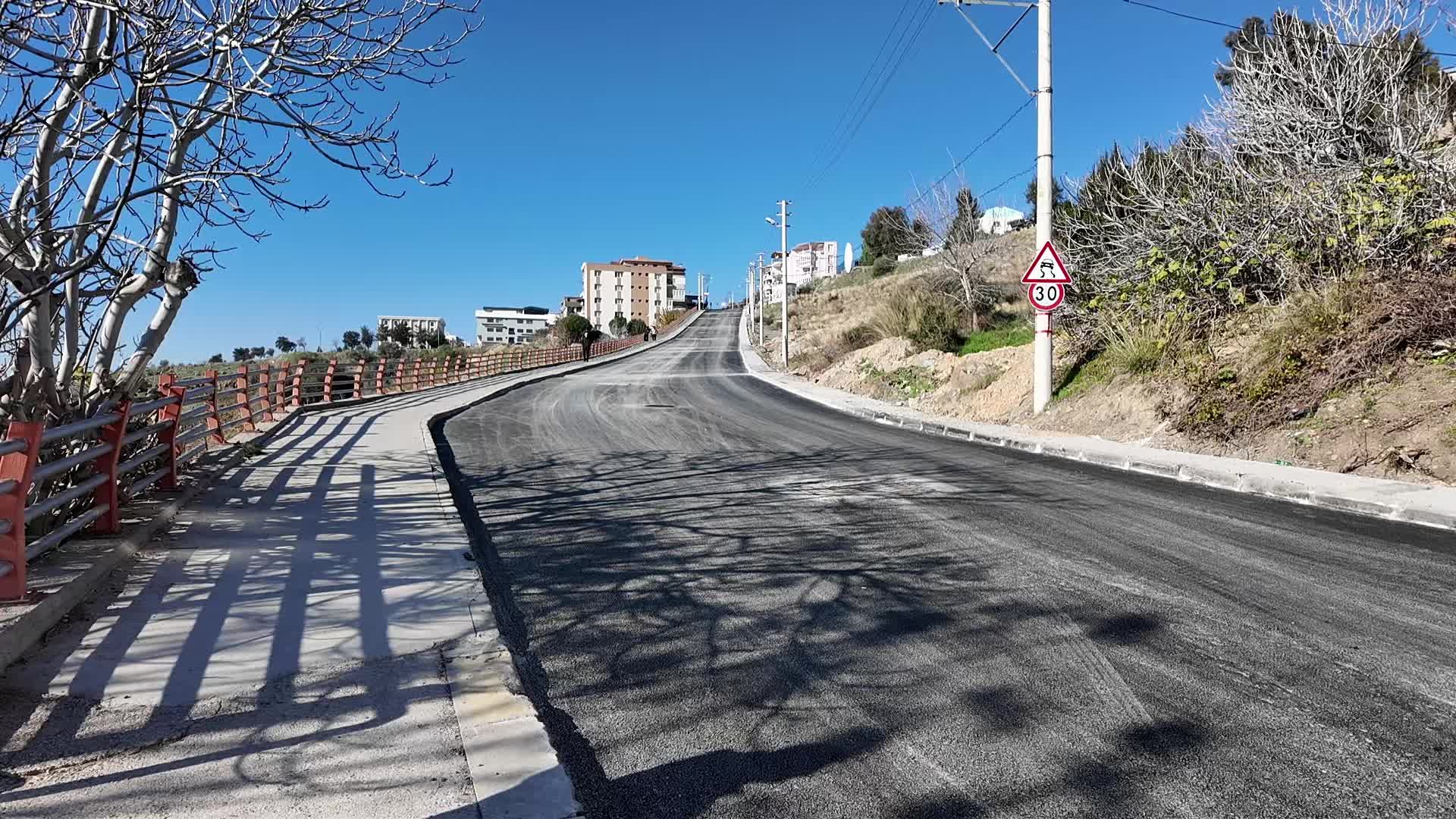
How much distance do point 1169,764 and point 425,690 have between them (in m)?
2.93

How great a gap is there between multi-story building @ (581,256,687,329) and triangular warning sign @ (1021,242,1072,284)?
14790cm

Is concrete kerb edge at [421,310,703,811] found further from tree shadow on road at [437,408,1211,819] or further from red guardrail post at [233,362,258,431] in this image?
red guardrail post at [233,362,258,431]

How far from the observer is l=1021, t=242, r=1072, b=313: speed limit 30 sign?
1450 cm

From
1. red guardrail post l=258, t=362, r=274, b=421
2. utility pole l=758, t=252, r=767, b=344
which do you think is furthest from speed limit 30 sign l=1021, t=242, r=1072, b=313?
utility pole l=758, t=252, r=767, b=344

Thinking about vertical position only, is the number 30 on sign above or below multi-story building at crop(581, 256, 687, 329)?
below

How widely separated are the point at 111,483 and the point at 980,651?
578cm

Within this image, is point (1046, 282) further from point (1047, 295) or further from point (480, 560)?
point (480, 560)

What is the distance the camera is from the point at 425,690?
3.75m

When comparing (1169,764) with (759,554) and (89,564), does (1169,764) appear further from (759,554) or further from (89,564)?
(89,564)

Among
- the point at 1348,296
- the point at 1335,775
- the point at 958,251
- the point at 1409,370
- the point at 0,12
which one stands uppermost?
the point at 958,251

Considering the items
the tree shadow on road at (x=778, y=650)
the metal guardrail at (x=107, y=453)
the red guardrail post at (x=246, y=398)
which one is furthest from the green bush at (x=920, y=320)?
the tree shadow on road at (x=778, y=650)

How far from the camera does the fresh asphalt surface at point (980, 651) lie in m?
2.92

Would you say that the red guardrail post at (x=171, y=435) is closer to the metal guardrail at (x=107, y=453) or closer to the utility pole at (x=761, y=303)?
the metal guardrail at (x=107, y=453)

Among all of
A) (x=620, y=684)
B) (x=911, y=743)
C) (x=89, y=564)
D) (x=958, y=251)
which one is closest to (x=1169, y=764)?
(x=911, y=743)
